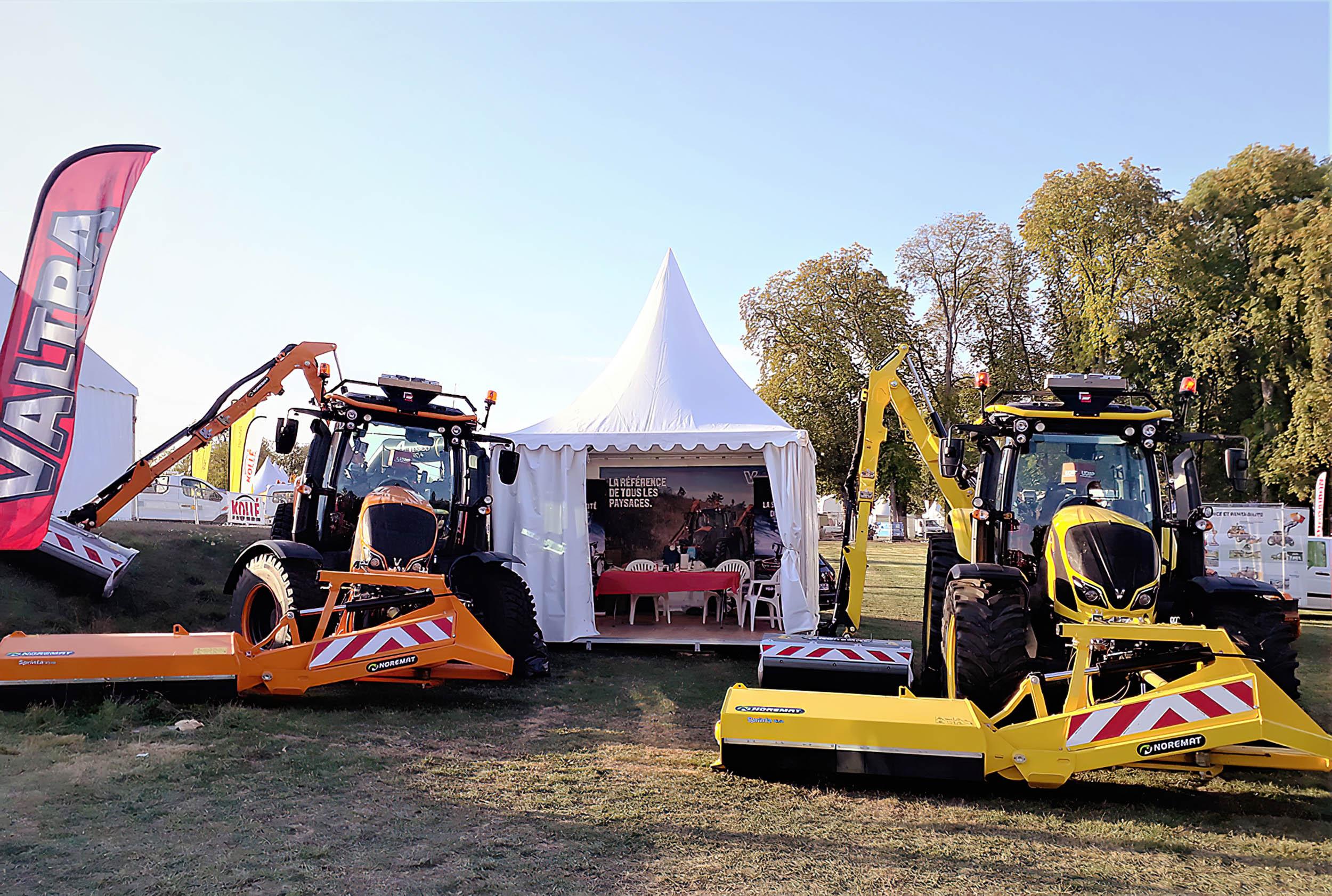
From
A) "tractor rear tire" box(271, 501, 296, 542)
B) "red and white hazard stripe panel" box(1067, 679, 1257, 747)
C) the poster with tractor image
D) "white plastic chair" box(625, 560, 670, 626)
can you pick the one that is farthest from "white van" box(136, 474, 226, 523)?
the poster with tractor image

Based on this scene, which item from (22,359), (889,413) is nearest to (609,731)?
(22,359)

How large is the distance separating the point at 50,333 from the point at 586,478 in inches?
208

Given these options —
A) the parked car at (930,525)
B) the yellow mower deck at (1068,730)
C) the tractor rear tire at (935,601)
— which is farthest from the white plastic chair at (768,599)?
the parked car at (930,525)

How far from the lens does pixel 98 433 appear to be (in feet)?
42.9

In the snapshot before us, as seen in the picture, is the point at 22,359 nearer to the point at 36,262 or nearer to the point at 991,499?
the point at 36,262

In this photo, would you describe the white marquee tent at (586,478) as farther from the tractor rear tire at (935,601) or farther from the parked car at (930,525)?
the parked car at (930,525)

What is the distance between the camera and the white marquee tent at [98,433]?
1230cm

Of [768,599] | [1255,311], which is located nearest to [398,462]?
[768,599]

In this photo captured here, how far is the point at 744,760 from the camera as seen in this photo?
4.89m

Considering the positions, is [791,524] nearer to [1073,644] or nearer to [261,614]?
[1073,644]

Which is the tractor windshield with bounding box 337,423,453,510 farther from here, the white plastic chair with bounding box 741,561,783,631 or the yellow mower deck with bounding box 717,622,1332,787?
the white plastic chair with bounding box 741,561,783,631

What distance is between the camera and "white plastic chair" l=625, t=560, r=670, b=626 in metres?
11.2

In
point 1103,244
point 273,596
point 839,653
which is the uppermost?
point 1103,244

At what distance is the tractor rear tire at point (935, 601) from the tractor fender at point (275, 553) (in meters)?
4.66
